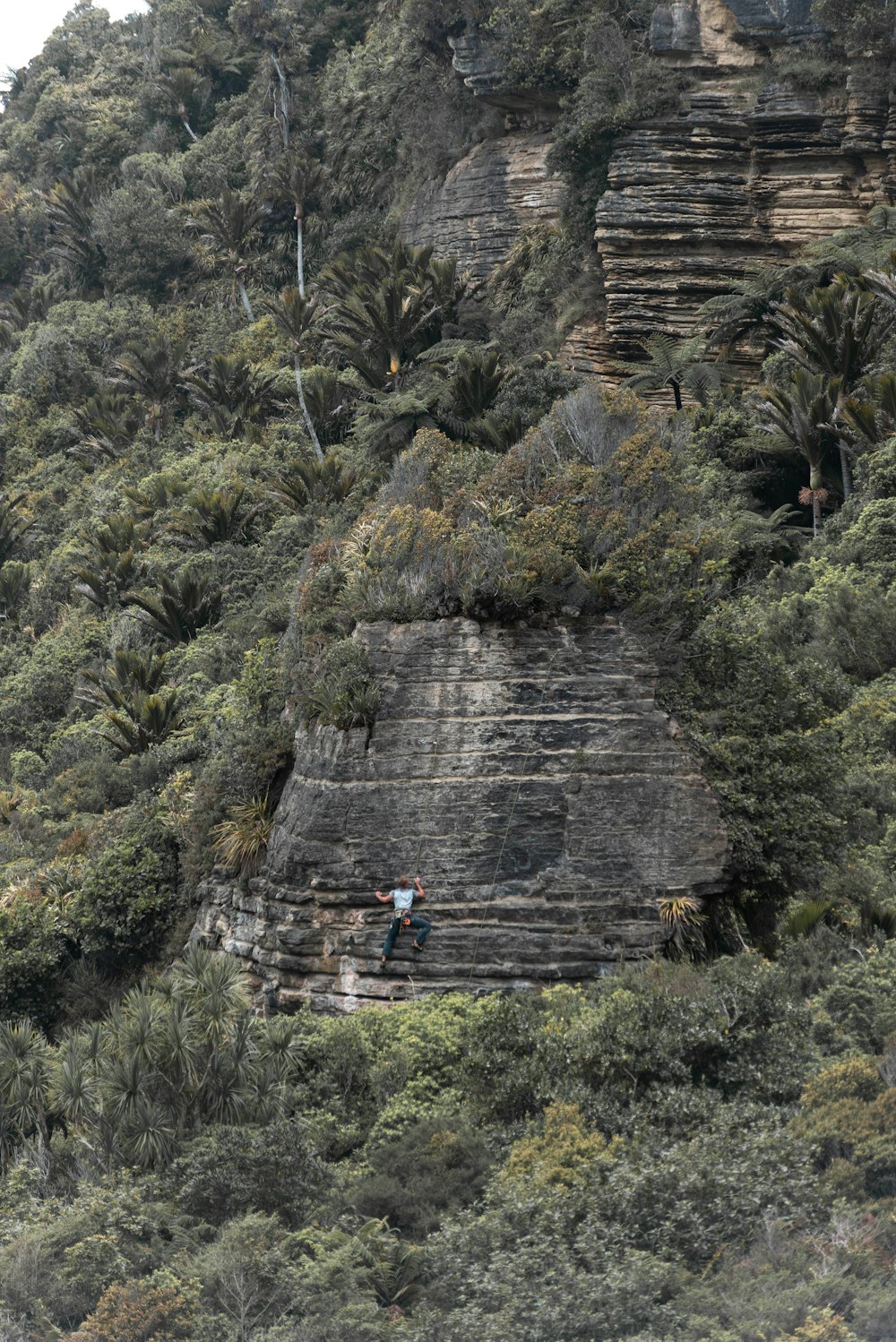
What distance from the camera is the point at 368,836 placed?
13188mm

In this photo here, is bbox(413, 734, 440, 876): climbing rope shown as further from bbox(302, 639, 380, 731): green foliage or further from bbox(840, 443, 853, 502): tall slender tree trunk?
bbox(840, 443, 853, 502): tall slender tree trunk

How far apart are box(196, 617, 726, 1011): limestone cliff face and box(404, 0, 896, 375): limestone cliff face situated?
1447 cm

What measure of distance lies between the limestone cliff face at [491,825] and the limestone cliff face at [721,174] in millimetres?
14467

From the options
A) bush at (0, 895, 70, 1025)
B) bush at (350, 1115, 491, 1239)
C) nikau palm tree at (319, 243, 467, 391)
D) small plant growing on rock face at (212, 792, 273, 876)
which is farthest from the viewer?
nikau palm tree at (319, 243, 467, 391)

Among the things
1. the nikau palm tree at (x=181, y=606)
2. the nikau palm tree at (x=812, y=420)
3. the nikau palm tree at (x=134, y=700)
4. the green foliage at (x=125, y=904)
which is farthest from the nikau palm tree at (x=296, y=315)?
the green foliage at (x=125, y=904)

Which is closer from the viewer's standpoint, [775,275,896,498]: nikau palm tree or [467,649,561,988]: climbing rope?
[467,649,561,988]: climbing rope

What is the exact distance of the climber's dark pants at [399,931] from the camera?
41.8ft

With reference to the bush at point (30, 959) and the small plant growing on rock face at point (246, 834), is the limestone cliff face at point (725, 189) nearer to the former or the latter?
the small plant growing on rock face at point (246, 834)

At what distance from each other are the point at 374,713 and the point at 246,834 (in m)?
2.14

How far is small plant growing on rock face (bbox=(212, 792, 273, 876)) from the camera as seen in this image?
14.2 metres

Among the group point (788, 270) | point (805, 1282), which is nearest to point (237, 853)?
point (805, 1282)

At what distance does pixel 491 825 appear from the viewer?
512 inches

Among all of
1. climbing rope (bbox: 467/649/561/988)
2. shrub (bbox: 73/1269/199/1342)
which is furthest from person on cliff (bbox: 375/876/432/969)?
shrub (bbox: 73/1269/199/1342)

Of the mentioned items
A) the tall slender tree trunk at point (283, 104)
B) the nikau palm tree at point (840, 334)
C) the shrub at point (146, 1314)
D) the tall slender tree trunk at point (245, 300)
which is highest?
the tall slender tree trunk at point (283, 104)
